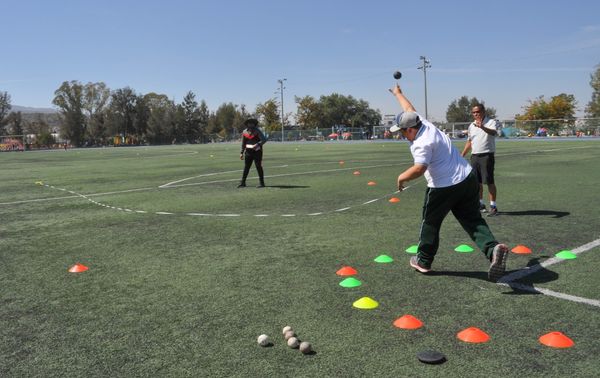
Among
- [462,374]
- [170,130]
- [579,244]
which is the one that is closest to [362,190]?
[579,244]

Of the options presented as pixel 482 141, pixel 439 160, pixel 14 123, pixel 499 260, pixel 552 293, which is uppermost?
pixel 14 123

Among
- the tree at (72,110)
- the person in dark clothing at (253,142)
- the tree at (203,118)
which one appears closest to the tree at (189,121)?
the tree at (203,118)

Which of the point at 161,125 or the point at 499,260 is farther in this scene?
the point at 161,125

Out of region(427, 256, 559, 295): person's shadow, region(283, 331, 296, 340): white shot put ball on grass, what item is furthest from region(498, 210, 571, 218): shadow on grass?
region(283, 331, 296, 340): white shot put ball on grass

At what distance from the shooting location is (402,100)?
646 cm

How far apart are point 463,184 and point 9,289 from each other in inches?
205

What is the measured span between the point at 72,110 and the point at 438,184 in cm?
12676

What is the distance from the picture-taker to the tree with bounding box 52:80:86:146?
117m

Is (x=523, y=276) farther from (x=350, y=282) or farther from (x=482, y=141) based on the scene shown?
(x=482, y=141)

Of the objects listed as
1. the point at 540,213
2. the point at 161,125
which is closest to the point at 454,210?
the point at 540,213

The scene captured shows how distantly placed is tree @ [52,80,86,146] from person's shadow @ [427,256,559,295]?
124 metres

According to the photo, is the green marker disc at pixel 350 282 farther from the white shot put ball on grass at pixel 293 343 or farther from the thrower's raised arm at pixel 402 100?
the thrower's raised arm at pixel 402 100

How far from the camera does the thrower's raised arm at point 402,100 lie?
624 cm

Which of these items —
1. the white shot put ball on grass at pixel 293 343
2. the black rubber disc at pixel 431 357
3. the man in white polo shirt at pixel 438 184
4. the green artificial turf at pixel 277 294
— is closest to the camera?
the black rubber disc at pixel 431 357
